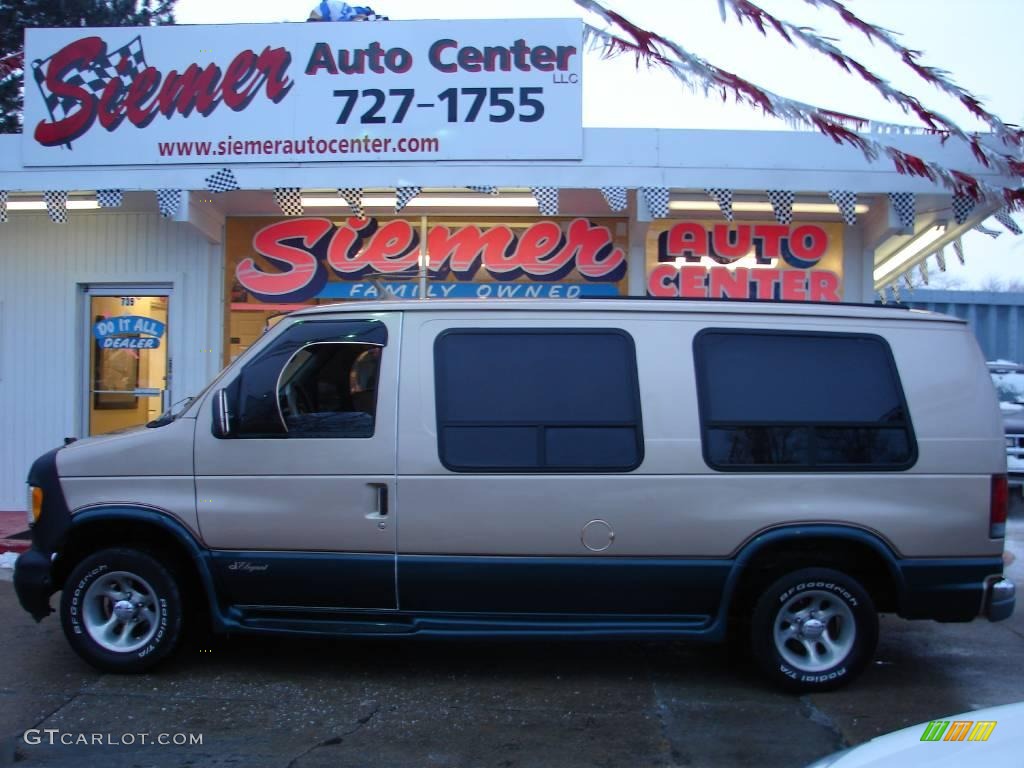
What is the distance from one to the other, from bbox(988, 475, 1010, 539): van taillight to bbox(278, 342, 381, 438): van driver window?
3450mm

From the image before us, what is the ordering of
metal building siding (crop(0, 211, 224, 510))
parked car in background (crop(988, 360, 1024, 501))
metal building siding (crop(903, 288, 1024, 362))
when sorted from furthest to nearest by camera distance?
1. metal building siding (crop(903, 288, 1024, 362))
2. parked car in background (crop(988, 360, 1024, 501))
3. metal building siding (crop(0, 211, 224, 510))

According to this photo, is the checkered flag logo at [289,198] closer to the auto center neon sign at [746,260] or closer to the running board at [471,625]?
the auto center neon sign at [746,260]

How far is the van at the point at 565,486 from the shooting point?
17.3 feet

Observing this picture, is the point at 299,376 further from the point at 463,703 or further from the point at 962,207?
the point at 962,207

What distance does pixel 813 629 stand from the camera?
5.36 meters

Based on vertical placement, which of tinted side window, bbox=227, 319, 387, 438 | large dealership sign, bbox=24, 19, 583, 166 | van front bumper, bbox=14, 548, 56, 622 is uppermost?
large dealership sign, bbox=24, 19, 583, 166

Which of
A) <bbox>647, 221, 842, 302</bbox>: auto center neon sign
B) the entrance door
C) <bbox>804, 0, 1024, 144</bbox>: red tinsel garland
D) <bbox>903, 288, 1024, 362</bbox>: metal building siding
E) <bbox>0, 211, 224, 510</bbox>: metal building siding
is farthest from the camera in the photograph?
<bbox>903, 288, 1024, 362</bbox>: metal building siding

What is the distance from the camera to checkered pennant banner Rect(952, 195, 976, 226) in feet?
29.6

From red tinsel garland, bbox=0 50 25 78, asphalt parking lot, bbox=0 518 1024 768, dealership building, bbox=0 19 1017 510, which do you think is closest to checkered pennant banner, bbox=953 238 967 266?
dealership building, bbox=0 19 1017 510

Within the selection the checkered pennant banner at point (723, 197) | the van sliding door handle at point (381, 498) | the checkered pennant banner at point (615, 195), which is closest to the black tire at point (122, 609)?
the van sliding door handle at point (381, 498)

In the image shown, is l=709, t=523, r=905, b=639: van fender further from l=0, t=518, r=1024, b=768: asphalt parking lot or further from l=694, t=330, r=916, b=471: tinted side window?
l=0, t=518, r=1024, b=768: asphalt parking lot

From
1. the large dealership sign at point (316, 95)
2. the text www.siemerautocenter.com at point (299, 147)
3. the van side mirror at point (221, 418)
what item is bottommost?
the van side mirror at point (221, 418)

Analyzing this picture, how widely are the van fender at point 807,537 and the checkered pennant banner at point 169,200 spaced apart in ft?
21.7

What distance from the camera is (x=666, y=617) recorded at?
5.36 meters
